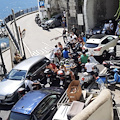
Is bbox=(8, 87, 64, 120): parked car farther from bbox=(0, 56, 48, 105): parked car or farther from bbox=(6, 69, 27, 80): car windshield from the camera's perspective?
bbox=(6, 69, 27, 80): car windshield

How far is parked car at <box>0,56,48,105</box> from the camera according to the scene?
460 inches

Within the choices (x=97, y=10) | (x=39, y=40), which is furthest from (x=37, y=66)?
(x=97, y=10)

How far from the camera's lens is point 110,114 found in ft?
25.2

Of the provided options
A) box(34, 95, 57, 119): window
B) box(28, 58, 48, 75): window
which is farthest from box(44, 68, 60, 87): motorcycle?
→ box(34, 95, 57, 119): window

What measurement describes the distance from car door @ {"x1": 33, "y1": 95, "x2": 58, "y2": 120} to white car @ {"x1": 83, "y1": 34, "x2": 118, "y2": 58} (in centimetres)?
670

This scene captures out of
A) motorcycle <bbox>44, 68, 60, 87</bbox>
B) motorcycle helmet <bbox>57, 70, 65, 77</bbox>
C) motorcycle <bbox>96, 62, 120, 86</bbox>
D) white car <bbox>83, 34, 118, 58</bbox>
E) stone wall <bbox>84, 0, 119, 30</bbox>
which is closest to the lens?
motorcycle <bbox>96, 62, 120, 86</bbox>

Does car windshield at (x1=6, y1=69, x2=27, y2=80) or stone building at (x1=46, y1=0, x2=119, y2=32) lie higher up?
stone building at (x1=46, y1=0, x2=119, y2=32)

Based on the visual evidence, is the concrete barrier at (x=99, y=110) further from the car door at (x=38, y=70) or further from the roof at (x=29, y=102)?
the car door at (x=38, y=70)

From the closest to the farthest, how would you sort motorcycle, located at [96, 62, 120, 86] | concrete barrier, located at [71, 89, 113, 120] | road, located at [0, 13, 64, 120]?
concrete barrier, located at [71, 89, 113, 120], motorcycle, located at [96, 62, 120, 86], road, located at [0, 13, 64, 120]

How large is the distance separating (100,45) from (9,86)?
6.85m

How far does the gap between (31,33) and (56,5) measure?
6409mm

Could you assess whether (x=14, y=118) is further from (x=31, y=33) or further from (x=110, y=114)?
(x=31, y=33)

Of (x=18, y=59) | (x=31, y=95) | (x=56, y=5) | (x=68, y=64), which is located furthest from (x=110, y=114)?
(x=56, y=5)

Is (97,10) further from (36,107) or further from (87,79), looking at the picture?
(36,107)
